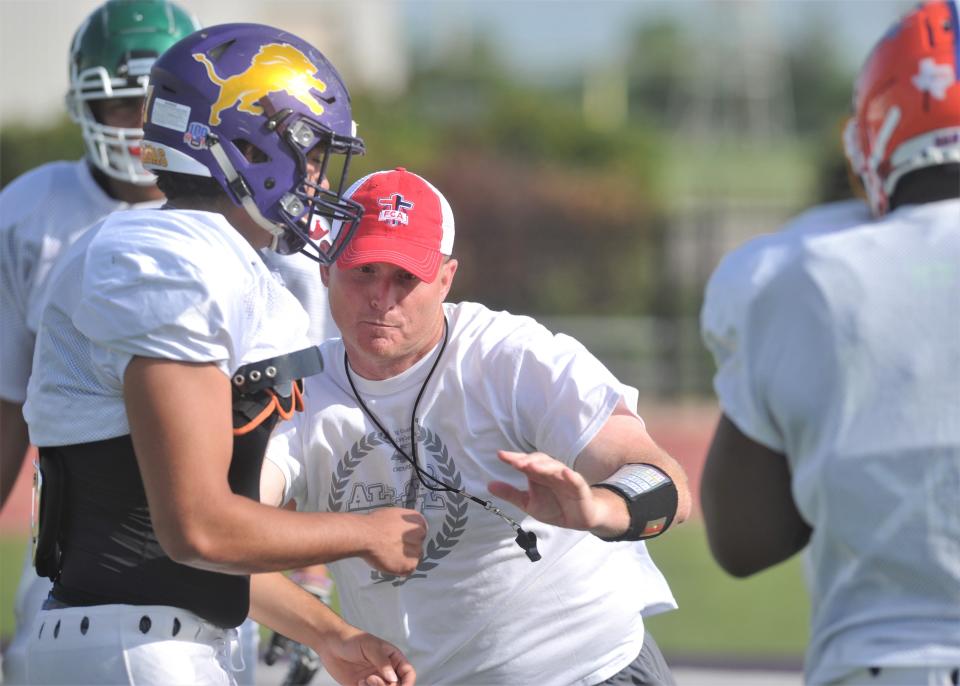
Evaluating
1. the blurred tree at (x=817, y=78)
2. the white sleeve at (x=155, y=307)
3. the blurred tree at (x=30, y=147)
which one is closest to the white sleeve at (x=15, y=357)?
the white sleeve at (x=155, y=307)

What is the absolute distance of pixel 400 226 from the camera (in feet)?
10.2

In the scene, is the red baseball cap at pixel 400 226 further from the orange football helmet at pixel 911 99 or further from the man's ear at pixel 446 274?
the orange football helmet at pixel 911 99

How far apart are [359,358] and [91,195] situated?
1.46 m

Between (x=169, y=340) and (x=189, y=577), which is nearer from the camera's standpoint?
(x=169, y=340)

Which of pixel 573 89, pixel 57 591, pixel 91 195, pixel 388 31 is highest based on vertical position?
pixel 91 195

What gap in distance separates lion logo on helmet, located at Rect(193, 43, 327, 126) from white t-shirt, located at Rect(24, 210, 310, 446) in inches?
11.3

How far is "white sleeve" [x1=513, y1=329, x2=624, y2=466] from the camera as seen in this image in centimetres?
289

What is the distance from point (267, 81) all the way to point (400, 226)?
22.4 inches

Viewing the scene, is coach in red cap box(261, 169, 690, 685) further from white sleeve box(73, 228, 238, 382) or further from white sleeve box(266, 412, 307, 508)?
white sleeve box(73, 228, 238, 382)

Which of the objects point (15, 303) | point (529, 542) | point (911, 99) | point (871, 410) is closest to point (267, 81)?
point (529, 542)

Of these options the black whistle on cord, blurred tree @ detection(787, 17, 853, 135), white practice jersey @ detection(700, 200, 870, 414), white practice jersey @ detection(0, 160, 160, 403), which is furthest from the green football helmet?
blurred tree @ detection(787, 17, 853, 135)

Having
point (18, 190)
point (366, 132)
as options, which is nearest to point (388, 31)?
point (366, 132)

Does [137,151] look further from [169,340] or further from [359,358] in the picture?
[169,340]

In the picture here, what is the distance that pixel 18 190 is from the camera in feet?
13.9
